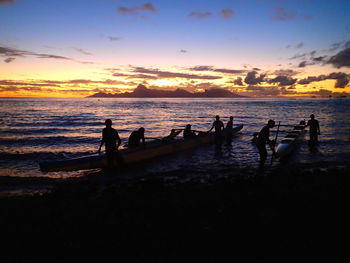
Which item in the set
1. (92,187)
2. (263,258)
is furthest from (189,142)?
(263,258)

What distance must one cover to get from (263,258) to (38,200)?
620 cm

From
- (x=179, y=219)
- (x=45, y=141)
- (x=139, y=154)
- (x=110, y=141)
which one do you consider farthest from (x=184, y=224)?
(x=45, y=141)

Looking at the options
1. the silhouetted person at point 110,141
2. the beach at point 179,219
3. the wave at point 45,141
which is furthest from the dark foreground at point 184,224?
the wave at point 45,141

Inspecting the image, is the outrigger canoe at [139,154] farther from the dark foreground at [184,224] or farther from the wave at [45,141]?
the wave at [45,141]

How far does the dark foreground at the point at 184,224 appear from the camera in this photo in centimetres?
394

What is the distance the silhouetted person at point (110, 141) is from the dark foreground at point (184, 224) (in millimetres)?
2705

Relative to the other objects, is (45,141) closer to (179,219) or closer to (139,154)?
(139,154)

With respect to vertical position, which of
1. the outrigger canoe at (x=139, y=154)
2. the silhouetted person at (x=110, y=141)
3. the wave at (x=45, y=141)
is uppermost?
the silhouetted person at (x=110, y=141)

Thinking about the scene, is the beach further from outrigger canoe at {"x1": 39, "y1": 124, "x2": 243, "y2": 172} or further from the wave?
the wave

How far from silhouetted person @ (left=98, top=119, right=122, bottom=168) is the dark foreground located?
270 centimetres

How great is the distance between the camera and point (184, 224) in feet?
16.1

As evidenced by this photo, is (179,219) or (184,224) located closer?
(184,224)

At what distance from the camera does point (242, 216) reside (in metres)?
5.18

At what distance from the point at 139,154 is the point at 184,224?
782 centimetres
